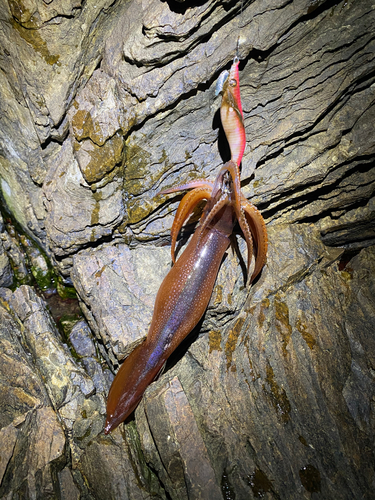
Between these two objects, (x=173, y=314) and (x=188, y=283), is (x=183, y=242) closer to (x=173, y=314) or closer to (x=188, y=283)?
(x=188, y=283)

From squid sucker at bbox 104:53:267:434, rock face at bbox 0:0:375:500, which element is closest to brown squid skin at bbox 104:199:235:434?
squid sucker at bbox 104:53:267:434

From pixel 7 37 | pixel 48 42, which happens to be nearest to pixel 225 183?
pixel 48 42

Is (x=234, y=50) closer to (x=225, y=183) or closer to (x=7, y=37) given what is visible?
(x=225, y=183)

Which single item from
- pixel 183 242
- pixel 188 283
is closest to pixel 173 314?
pixel 188 283

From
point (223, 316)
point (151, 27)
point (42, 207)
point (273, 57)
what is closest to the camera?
point (151, 27)

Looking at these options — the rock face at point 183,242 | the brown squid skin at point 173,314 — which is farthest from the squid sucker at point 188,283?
the rock face at point 183,242

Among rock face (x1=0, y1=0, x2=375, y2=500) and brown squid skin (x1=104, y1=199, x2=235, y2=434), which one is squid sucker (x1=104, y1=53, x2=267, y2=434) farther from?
rock face (x1=0, y1=0, x2=375, y2=500)

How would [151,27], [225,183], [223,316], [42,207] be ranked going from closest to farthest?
[151,27] < [225,183] < [223,316] < [42,207]
